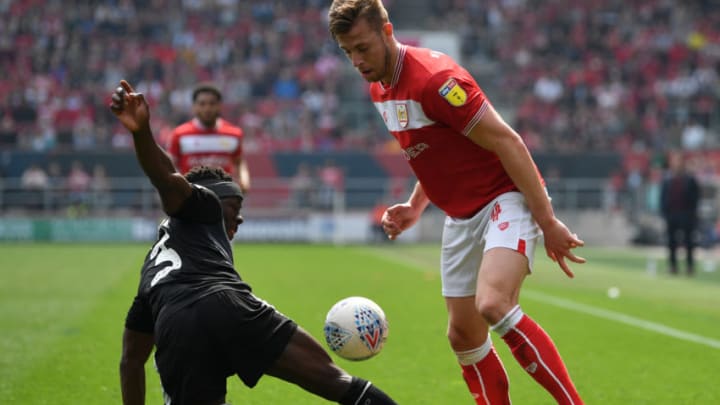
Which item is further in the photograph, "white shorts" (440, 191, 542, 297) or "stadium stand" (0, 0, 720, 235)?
"stadium stand" (0, 0, 720, 235)

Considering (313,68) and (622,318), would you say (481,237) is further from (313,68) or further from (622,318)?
(313,68)

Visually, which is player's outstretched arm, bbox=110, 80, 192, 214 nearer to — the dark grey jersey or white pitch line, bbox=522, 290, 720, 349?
the dark grey jersey

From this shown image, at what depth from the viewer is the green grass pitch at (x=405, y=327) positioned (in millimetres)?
7008

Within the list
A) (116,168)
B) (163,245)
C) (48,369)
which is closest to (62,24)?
(116,168)

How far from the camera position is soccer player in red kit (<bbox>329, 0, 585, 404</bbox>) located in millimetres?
4855

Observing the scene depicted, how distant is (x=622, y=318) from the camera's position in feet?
37.9

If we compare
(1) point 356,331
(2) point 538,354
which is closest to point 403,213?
(1) point 356,331

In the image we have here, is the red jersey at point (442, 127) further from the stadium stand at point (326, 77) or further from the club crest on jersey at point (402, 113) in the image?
the stadium stand at point (326, 77)

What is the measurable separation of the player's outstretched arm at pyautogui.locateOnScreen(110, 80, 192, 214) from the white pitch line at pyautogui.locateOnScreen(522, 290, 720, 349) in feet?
20.7

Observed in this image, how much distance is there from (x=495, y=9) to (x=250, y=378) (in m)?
37.7

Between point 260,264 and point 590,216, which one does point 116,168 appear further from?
point 590,216

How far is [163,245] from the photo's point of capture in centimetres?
491

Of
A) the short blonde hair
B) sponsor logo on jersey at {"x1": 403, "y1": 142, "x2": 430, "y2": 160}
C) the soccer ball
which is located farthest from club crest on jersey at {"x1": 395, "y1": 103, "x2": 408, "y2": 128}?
the soccer ball

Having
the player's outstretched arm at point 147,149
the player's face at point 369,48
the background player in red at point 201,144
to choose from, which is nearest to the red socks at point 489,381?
the player's face at point 369,48
